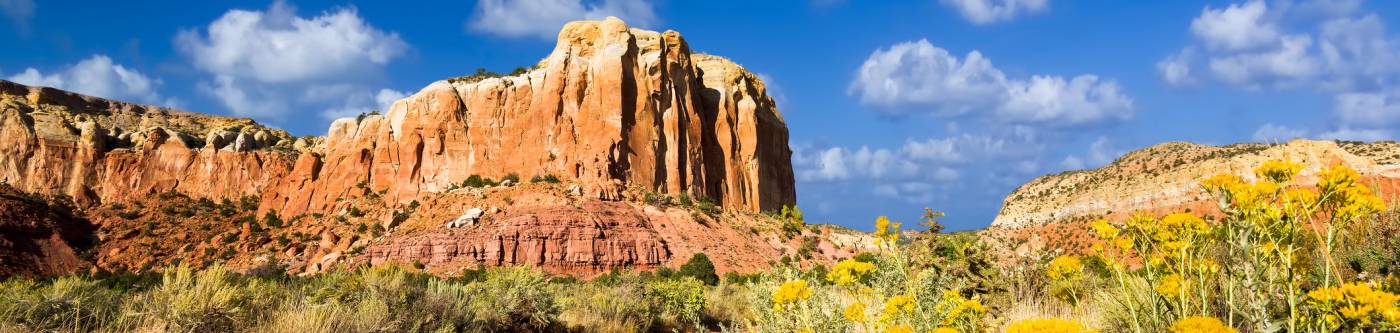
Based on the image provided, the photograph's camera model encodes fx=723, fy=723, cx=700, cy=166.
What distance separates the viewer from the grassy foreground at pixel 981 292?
3027 mm

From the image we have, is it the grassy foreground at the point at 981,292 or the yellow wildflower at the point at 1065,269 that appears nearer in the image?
the grassy foreground at the point at 981,292

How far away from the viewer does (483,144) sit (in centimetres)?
4581

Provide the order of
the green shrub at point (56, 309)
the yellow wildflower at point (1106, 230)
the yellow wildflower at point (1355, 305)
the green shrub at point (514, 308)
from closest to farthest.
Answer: the yellow wildflower at point (1355, 305) → the yellow wildflower at point (1106, 230) → the green shrub at point (56, 309) → the green shrub at point (514, 308)

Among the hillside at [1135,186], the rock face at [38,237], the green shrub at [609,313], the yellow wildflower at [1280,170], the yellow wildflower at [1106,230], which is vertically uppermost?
the hillside at [1135,186]

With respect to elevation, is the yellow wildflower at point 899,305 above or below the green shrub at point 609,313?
above

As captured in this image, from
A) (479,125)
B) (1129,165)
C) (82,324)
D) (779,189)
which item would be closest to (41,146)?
(479,125)

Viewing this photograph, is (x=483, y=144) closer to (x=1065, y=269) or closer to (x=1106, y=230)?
(x=1065, y=269)

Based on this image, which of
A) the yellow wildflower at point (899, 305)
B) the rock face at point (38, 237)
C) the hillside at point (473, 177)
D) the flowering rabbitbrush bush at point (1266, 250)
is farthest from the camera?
the rock face at point (38, 237)

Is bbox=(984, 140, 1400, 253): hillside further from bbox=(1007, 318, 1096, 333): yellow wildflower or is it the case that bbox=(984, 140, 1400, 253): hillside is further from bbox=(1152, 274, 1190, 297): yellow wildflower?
bbox=(1007, 318, 1096, 333): yellow wildflower

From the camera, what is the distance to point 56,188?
159 ft

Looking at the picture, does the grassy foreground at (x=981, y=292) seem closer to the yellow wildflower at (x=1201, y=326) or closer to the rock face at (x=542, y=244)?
the yellow wildflower at (x=1201, y=326)

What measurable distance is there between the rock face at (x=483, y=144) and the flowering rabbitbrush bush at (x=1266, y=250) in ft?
124

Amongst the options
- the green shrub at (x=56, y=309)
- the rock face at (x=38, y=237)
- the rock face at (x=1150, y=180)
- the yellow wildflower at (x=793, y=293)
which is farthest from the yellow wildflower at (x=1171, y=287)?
the rock face at (x=38, y=237)

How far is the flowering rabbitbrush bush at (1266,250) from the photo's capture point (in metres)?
2.54
